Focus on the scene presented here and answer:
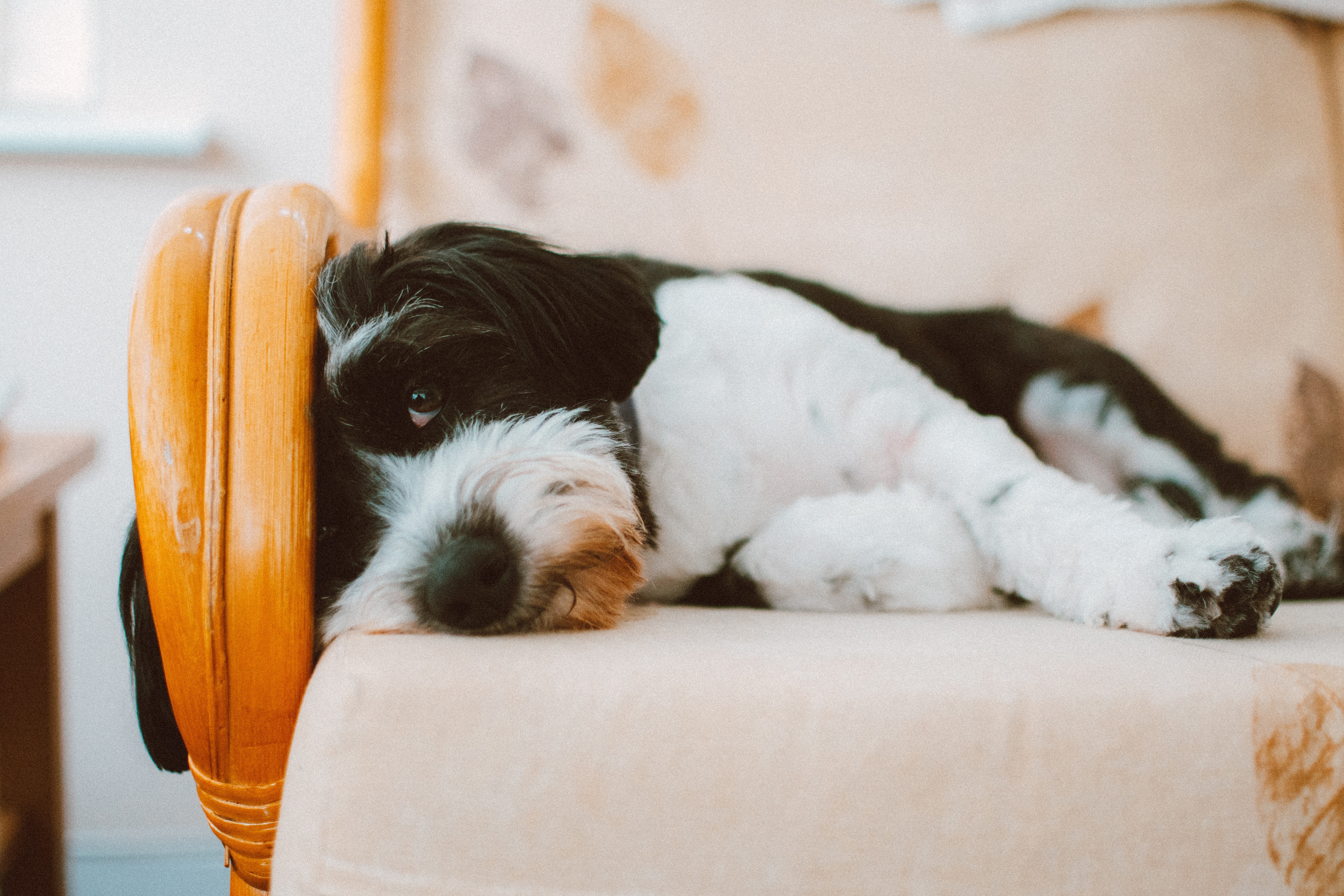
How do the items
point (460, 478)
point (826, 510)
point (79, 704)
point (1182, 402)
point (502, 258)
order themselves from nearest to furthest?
point (460, 478) → point (502, 258) → point (826, 510) → point (1182, 402) → point (79, 704)

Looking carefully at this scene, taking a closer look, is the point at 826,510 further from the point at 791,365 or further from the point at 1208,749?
the point at 1208,749

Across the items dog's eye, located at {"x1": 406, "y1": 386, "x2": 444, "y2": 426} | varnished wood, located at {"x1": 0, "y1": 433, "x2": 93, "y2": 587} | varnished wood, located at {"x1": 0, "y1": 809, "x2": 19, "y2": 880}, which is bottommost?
varnished wood, located at {"x1": 0, "y1": 809, "x2": 19, "y2": 880}

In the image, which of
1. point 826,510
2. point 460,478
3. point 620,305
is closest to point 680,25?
point 620,305

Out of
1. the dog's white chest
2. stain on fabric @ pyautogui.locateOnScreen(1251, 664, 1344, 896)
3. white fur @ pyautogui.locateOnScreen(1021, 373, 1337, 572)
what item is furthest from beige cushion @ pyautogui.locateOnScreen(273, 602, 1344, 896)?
white fur @ pyautogui.locateOnScreen(1021, 373, 1337, 572)

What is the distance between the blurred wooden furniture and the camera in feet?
4.99

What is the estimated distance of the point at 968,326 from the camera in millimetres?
1704

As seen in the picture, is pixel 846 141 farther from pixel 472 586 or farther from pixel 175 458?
pixel 175 458

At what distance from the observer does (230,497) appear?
705 millimetres

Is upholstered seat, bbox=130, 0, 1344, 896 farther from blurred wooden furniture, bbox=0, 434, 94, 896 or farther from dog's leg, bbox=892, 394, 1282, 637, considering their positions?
blurred wooden furniture, bbox=0, 434, 94, 896

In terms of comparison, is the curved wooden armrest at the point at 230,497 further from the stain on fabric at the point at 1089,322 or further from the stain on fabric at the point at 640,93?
the stain on fabric at the point at 1089,322

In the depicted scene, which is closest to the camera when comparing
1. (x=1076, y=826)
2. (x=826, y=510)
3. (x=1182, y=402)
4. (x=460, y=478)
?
(x=1076, y=826)

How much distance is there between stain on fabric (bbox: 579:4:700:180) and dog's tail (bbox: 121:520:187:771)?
124 cm

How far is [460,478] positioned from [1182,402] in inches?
Answer: 59.1

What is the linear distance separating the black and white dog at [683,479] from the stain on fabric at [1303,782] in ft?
0.65
